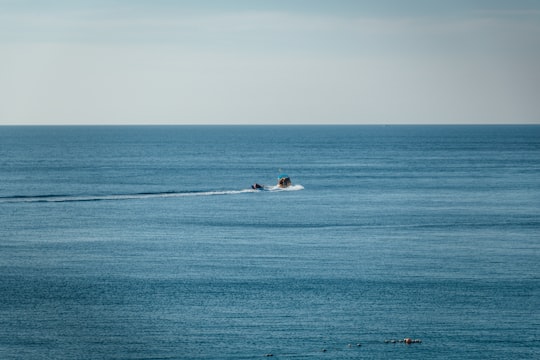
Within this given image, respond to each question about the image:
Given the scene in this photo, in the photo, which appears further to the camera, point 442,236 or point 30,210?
point 30,210

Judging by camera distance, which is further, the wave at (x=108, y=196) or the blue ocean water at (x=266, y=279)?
the wave at (x=108, y=196)

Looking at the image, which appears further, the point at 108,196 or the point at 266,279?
the point at 108,196

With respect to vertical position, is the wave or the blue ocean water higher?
the wave

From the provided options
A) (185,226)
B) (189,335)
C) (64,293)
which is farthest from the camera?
(185,226)

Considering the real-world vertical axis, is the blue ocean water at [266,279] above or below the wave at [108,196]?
below

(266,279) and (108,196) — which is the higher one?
(108,196)

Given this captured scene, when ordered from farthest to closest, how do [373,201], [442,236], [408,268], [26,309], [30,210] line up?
[373,201]
[30,210]
[442,236]
[408,268]
[26,309]

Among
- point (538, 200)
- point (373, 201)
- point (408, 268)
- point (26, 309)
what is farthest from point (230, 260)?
point (538, 200)

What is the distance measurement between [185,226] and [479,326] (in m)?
62.5

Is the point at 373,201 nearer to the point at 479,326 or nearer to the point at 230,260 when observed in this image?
the point at 230,260

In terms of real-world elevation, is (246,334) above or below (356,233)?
below

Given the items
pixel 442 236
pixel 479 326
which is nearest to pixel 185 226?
pixel 442 236

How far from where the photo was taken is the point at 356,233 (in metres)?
126

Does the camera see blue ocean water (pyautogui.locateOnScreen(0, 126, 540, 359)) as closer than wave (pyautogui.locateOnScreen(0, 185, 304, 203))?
Yes
